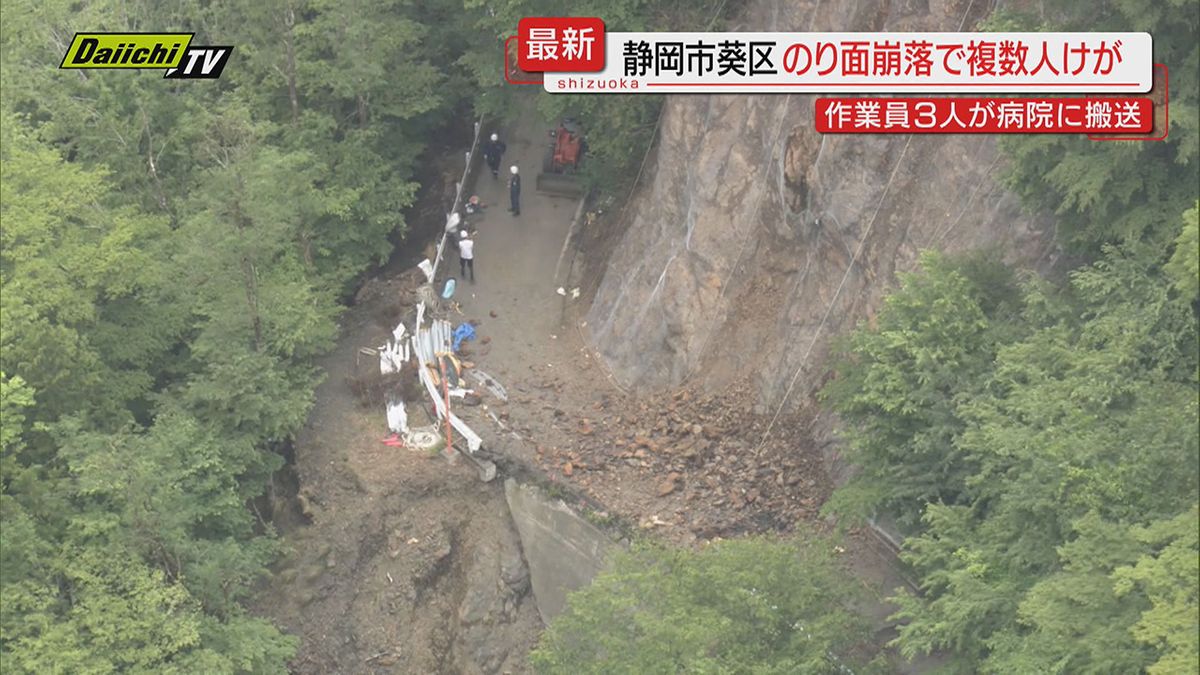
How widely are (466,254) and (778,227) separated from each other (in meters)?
Result: 9.17

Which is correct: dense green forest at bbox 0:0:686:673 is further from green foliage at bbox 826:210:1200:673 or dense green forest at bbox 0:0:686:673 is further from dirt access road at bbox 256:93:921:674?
green foliage at bbox 826:210:1200:673

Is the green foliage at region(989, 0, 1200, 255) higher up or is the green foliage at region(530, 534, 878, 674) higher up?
the green foliage at region(989, 0, 1200, 255)

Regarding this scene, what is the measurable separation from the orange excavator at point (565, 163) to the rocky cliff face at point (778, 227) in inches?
143

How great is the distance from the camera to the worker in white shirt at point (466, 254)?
118 feet

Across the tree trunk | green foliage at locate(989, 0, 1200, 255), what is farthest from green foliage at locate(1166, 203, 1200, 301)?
the tree trunk

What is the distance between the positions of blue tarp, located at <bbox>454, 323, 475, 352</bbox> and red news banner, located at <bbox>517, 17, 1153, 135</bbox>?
9704 mm

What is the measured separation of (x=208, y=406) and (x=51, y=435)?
10.5 ft

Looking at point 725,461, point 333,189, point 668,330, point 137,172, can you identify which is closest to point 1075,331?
point 725,461

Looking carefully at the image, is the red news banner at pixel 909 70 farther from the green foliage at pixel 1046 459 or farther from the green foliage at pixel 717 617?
the green foliage at pixel 717 617

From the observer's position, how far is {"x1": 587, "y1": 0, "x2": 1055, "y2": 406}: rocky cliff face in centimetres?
2703
